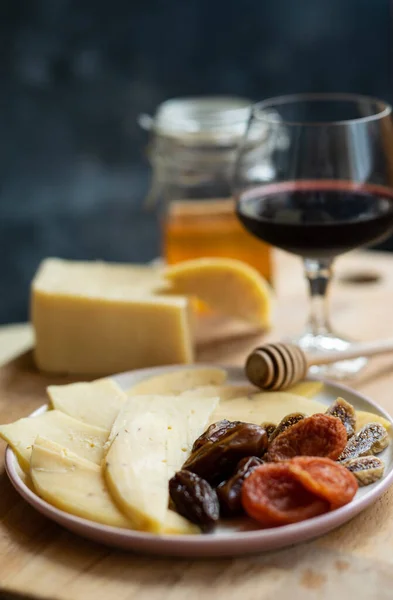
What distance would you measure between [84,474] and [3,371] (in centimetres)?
53

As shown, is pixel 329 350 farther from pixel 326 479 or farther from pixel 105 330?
pixel 326 479

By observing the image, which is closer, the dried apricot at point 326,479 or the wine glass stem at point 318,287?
the dried apricot at point 326,479

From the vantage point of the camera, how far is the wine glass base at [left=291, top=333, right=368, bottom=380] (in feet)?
4.48

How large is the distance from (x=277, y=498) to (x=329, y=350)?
50 cm

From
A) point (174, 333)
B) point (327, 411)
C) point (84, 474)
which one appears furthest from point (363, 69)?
point (84, 474)

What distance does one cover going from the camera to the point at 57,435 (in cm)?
104

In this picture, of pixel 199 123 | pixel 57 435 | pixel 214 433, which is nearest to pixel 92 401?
pixel 57 435

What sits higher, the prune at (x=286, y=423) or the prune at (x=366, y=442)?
the prune at (x=286, y=423)

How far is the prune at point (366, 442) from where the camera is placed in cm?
101

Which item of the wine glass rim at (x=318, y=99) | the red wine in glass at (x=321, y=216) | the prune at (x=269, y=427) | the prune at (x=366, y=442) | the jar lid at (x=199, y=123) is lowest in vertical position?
the prune at (x=366, y=442)

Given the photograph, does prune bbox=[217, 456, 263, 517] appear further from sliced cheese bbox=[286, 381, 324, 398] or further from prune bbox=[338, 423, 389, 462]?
sliced cheese bbox=[286, 381, 324, 398]

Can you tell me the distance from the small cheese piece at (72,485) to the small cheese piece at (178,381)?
274mm

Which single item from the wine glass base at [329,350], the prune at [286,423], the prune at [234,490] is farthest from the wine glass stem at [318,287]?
the prune at [234,490]

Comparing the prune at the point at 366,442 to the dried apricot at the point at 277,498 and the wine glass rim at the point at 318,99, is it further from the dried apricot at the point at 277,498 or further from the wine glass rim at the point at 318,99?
the wine glass rim at the point at 318,99
